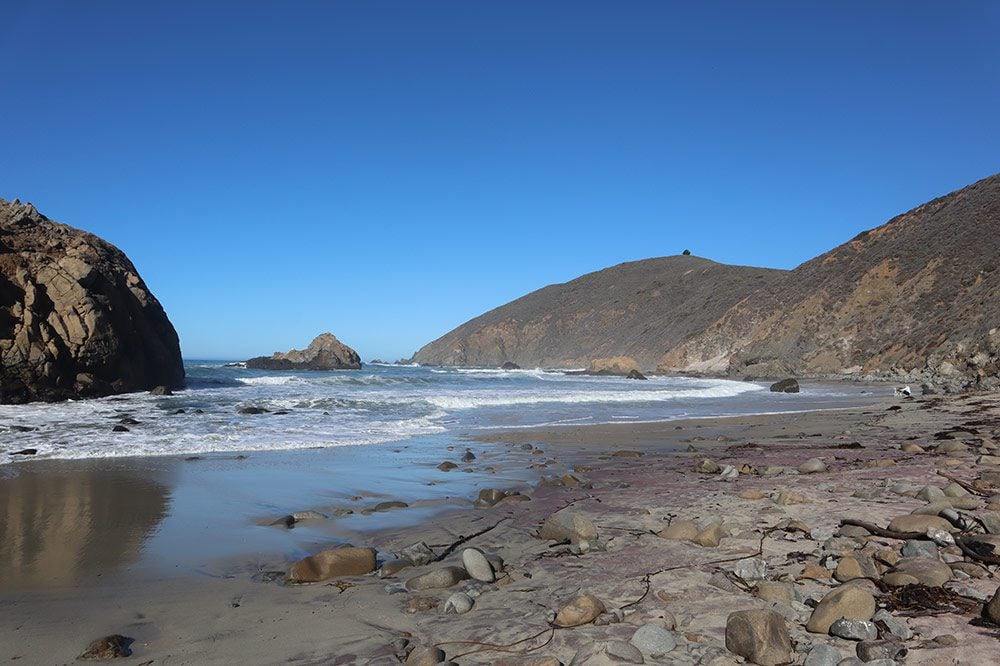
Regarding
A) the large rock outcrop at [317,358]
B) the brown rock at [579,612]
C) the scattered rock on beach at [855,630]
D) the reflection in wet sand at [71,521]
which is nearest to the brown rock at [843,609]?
the scattered rock on beach at [855,630]

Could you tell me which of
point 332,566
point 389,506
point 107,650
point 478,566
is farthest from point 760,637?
point 389,506

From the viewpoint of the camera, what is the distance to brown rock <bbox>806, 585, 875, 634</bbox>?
3.13 m

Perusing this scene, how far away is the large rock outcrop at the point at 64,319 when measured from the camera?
18.6 meters

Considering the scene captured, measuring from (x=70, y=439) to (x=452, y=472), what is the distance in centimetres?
786

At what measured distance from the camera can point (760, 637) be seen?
298cm

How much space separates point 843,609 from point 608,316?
97241 mm

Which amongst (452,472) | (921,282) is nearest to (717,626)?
(452,472)

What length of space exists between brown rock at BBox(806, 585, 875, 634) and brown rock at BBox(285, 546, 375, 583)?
320 cm

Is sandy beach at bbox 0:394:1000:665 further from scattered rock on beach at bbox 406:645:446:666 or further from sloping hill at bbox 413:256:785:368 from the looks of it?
sloping hill at bbox 413:256:785:368

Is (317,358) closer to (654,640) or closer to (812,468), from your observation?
(812,468)

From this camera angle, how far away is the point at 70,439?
1195 centimetres

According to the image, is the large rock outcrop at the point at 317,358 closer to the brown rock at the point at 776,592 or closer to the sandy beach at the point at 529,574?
the sandy beach at the point at 529,574

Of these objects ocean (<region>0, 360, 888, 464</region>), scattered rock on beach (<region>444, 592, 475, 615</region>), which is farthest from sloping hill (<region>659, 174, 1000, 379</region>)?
scattered rock on beach (<region>444, 592, 475, 615</region>)

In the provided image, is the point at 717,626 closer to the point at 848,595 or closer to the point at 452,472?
the point at 848,595
